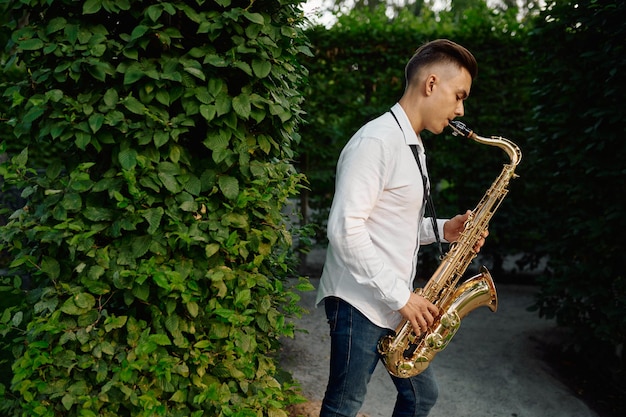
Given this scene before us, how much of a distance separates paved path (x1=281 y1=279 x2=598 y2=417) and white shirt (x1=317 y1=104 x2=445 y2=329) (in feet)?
5.39

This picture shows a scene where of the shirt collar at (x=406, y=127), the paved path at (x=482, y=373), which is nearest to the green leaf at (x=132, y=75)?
the shirt collar at (x=406, y=127)

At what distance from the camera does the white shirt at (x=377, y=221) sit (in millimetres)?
2324

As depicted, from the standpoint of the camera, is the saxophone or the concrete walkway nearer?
the saxophone

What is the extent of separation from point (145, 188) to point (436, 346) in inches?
58.4

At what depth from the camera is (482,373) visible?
5152 millimetres

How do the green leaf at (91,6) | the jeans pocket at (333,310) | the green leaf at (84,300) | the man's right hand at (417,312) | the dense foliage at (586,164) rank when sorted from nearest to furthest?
the green leaf at (91,6) < the green leaf at (84,300) < the man's right hand at (417,312) < the jeans pocket at (333,310) < the dense foliage at (586,164)

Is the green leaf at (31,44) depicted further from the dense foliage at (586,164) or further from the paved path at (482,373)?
the dense foliage at (586,164)

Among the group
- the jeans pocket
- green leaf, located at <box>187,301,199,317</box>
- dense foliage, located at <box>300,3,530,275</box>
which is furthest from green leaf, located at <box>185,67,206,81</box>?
dense foliage, located at <box>300,3,530,275</box>

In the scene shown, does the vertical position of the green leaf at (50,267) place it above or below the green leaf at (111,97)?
below

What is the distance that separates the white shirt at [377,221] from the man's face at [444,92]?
129 mm

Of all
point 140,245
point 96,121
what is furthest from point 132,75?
point 140,245

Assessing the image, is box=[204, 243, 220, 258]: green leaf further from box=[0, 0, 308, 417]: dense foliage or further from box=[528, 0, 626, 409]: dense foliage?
box=[528, 0, 626, 409]: dense foliage

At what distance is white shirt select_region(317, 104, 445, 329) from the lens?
2.32 metres

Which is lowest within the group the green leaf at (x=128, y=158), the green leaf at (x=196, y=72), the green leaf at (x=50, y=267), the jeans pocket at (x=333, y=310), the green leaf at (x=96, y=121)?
the green leaf at (x=50, y=267)
